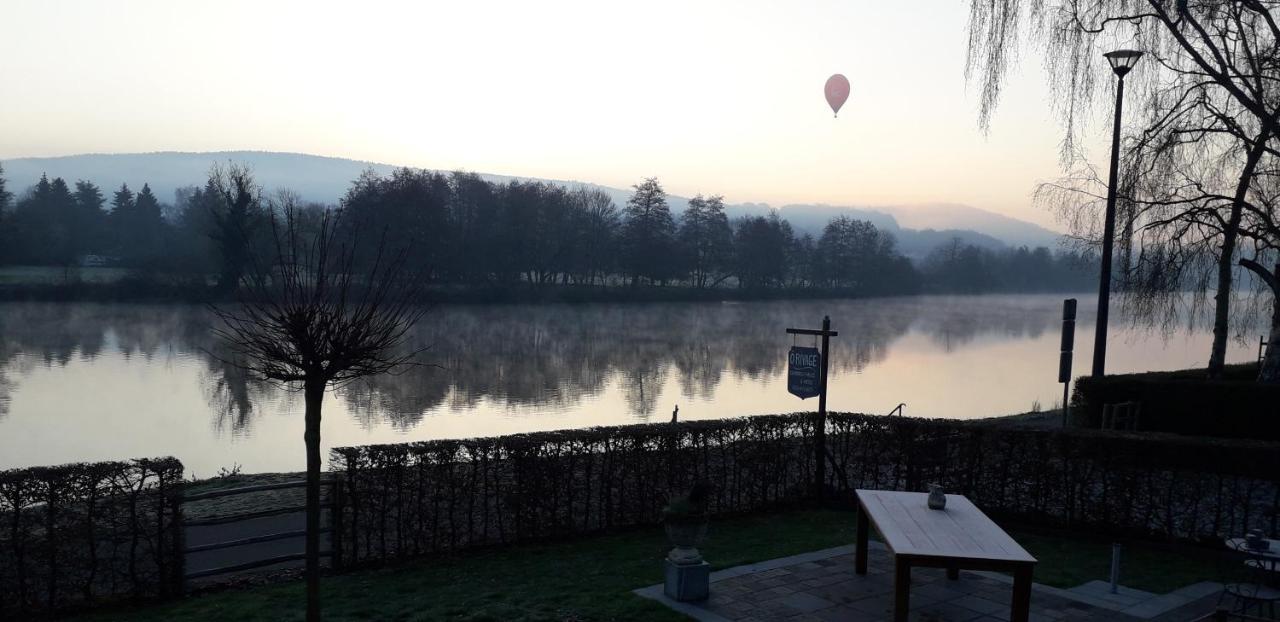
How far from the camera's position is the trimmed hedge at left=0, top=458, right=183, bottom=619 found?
7.26 m

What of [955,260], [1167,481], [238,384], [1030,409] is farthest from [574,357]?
[955,260]

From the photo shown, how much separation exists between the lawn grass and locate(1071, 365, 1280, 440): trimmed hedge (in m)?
6.76

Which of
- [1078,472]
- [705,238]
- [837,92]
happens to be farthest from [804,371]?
[705,238]

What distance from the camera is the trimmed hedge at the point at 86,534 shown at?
7.26 metres

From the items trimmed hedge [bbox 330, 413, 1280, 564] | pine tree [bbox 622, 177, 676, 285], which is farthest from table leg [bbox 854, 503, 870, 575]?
pine tree [bbox 622, 177, 676, 285]

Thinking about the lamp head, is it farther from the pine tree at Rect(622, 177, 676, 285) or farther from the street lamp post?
the pine tree at Rect(622, 177, 676, 285)

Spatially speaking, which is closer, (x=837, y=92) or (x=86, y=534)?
(x=86, y=534)

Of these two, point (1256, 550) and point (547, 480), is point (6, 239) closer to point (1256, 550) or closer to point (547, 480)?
point (547, 480)

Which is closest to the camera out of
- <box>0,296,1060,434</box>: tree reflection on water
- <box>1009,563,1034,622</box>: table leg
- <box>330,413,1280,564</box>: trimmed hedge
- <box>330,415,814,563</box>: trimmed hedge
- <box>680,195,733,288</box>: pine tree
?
<box>1009,563,1034,622</box>: table leg

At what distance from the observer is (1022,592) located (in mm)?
6309

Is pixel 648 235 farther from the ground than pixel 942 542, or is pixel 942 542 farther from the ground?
pixel 648 235

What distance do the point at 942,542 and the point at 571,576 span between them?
3727 mm

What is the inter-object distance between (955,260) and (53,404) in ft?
440

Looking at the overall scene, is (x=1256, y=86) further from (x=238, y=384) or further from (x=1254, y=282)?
(x=238, y=384)
